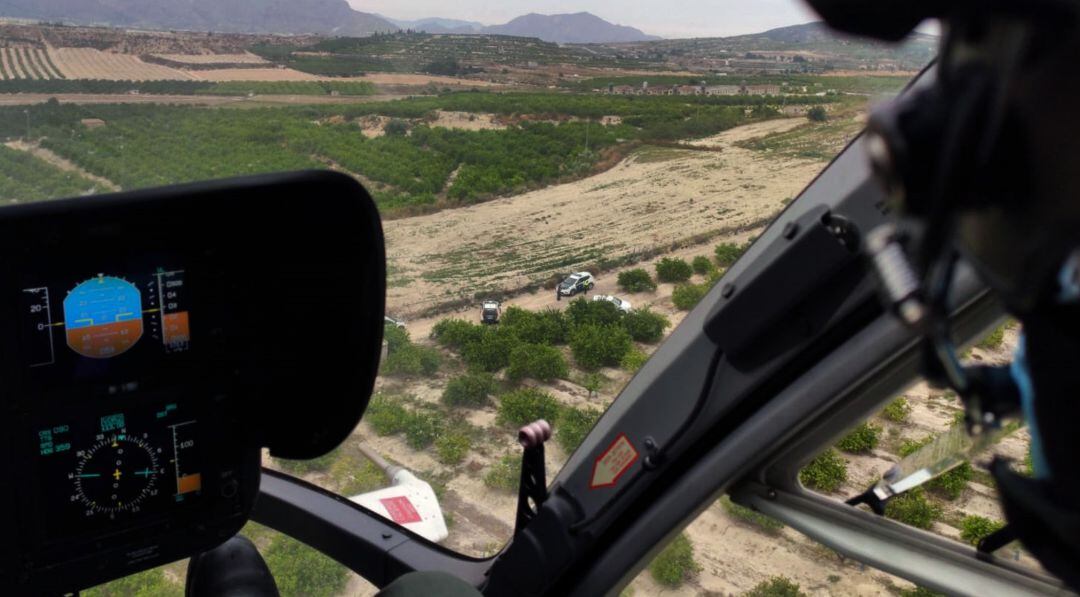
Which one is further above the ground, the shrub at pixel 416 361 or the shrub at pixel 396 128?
the shrub at pixel 396 128

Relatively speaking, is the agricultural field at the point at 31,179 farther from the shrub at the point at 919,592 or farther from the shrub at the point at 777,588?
the shrub at the point at 919,592

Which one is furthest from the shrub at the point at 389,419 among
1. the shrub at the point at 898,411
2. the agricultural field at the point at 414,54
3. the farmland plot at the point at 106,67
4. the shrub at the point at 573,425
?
the shrub at the point at 898,411

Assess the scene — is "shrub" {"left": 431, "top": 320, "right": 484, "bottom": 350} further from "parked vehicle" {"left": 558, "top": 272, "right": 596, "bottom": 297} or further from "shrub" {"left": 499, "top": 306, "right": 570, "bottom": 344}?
"parked vehicle" {"left": 558, "top": 272, "right": 596, "bottom": 297}

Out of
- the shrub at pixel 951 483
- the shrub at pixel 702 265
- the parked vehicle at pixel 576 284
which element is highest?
the shrub at pixel 702 265

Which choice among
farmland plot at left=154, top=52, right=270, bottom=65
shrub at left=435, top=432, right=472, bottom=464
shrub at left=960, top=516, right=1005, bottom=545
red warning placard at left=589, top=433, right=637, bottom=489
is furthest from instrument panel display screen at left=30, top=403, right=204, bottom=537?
shrub at left=960, top=516, right=1005, bottom=545

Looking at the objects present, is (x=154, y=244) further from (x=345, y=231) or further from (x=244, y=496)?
(x=244, y=496)

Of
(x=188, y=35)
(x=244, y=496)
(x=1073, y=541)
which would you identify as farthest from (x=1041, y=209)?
(x=188, y=35)
